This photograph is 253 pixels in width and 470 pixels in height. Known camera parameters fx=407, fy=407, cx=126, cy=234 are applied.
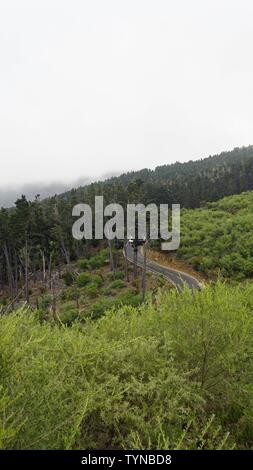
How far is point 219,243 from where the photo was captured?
4997 centimetres

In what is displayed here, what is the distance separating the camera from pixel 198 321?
11.1 m

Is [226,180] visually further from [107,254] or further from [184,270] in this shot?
[184,270]

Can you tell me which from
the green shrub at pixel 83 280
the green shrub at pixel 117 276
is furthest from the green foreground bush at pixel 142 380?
the green shrub at pixel 83 280

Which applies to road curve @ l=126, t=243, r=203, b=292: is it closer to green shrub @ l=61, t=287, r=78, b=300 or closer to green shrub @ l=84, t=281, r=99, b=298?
green shrub @ l=84, t=281, r=99, b=298

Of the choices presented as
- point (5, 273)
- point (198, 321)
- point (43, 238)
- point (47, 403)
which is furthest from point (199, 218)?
point (47, 403)

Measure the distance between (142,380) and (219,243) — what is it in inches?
1621

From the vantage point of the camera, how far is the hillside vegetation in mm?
43500

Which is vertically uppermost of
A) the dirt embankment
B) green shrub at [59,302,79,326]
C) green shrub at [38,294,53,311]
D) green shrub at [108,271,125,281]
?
the dirt embankment

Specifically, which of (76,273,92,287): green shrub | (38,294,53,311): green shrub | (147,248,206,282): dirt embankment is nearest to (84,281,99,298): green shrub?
(76,273,92,287): green shrub

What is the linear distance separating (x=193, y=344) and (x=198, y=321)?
63 cm

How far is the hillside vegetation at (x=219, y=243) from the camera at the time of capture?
143ft

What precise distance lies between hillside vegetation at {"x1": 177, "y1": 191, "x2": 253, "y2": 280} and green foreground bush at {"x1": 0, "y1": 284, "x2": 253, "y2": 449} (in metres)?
28.9

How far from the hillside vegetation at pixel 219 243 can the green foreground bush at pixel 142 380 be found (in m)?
28.9
